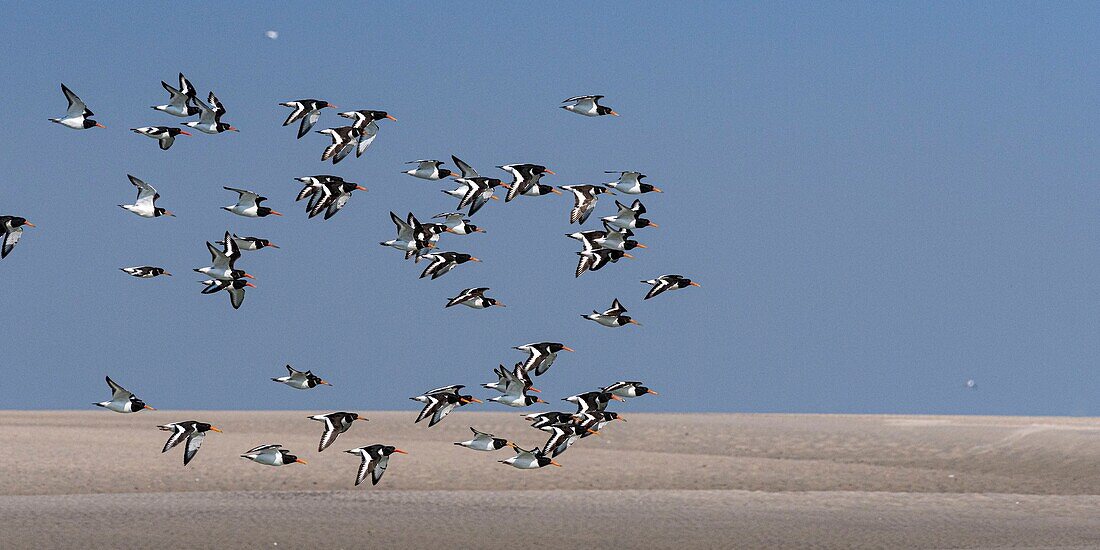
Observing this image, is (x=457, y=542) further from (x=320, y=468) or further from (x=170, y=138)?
(x=320, y=468)

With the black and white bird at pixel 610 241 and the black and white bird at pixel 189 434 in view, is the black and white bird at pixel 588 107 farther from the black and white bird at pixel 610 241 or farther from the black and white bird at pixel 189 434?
the black and white bird at pixel 189 434

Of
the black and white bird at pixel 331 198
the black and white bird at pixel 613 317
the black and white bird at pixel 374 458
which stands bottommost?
the black and white bird at pixel 374 458

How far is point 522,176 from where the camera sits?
2403 centimetres

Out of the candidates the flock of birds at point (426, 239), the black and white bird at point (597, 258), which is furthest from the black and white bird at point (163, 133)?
the black and white bird at point (597, 258)

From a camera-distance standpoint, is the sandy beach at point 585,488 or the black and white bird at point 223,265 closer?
the black and white bird at point 223,265

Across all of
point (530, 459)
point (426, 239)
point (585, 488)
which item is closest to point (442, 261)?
point (426, 239)

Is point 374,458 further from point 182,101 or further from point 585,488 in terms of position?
point 585,488

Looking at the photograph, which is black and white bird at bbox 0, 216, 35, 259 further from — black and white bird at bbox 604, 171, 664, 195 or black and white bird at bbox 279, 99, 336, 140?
black and white bird at bbox 604, 171, 664, 195

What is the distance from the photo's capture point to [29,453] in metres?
43.0

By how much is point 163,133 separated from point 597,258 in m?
7.39

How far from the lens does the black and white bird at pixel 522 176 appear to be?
2395 cm

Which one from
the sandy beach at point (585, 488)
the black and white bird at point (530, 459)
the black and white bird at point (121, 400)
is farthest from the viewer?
the sandy beach at point (585, 488)

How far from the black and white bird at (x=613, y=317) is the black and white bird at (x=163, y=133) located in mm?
7385

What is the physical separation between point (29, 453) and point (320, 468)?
8.89m
